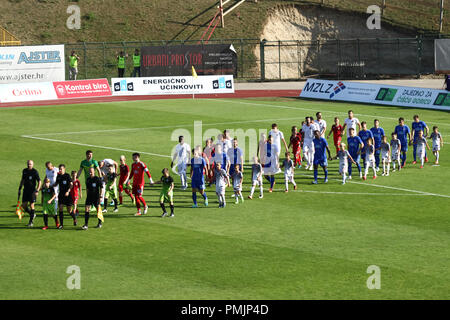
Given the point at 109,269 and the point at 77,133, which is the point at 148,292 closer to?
the point at 109,269

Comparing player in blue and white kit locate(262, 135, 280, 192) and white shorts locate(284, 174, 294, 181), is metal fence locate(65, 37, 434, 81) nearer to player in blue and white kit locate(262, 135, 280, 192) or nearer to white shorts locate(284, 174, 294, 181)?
player in blue and white kit locate(262, 135, 280, 192)

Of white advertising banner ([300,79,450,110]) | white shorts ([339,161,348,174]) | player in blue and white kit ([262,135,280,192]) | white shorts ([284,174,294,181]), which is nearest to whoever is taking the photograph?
white shorts ([284,174,294,181])

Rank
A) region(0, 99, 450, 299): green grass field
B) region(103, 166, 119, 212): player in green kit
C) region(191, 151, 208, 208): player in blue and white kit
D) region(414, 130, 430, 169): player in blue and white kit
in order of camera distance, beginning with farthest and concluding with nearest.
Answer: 1. region(414, 130, 430, 169): player in blue and white kit
2. region(191, 151, 208, 208): player in blue and white kit
3. region(103, 166, 119, 212): player in green kit
4. region(0, 99, 450, 299): green grass field

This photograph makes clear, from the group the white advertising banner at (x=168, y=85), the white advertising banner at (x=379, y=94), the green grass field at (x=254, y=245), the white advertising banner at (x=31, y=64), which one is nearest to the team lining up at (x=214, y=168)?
the green grass field at (x=254, y=245)

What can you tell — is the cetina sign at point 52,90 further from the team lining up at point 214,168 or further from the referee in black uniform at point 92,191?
the referee in black uniform at point 92,191

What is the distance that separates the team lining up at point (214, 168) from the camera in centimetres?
2169

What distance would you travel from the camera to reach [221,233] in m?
20.7

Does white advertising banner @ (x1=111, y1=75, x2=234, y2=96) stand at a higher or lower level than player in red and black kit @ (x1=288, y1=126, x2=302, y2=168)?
higher

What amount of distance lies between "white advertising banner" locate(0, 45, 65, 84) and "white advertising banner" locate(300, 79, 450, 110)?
60.1 feet

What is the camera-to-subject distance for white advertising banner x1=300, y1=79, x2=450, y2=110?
4738 cm

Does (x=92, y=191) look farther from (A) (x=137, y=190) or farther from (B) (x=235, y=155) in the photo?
(B) (x=235, y=155)

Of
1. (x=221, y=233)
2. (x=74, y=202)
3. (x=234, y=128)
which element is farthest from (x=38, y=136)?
(x=221, y=233)

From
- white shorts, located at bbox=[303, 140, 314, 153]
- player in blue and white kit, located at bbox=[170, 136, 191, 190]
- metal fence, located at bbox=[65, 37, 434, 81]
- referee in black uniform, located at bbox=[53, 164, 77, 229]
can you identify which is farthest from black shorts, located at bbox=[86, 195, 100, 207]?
metal fence, located at bbox=[65, 37, 434, 81]

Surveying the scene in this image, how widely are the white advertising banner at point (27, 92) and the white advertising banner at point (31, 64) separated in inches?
157
